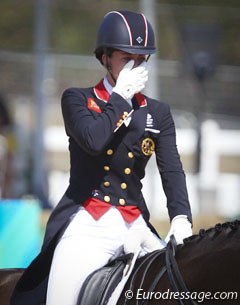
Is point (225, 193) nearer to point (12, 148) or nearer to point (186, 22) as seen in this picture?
point (186, 22)

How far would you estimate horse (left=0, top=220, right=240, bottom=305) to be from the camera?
345 centimetres

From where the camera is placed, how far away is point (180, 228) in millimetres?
3900

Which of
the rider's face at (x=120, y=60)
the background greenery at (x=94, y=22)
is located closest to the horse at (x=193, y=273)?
the rider's face at (x=120, y=60)

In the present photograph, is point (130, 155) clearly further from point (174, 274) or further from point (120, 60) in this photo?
point (174, 274)

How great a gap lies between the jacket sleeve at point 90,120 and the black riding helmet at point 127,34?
0.22m

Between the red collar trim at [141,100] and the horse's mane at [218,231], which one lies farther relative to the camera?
the red collar trim at [141,100]

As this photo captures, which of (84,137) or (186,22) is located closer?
(84,137)

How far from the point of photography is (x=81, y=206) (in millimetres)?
3947

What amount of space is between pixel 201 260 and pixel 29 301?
2.66ft

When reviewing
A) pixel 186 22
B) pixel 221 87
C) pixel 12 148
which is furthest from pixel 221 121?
pixel 12 148

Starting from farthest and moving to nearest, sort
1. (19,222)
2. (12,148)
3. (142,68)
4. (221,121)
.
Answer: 1. (221,121)
2. (12,148)
3. (19,222)
4. (142,68)

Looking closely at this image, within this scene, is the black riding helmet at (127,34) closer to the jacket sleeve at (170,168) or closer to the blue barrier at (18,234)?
the jacket sleeve at (170,168)

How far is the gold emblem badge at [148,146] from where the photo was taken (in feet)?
13.0

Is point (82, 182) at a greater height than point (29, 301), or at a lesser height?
greater
